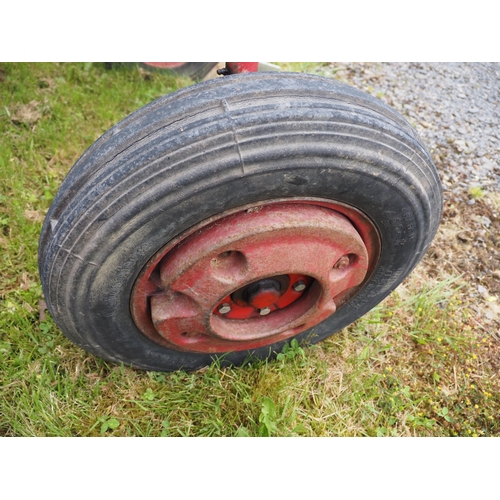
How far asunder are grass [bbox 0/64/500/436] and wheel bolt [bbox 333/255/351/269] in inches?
21.4

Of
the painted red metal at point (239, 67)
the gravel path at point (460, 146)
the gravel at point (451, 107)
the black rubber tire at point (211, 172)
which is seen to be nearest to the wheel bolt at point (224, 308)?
the black rubber tire at point (211, 172)

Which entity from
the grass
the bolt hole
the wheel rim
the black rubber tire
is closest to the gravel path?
the grass

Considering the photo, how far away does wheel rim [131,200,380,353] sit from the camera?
1.40 m

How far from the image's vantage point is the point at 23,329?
6.89ft

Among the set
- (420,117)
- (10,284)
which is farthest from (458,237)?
(10,284)

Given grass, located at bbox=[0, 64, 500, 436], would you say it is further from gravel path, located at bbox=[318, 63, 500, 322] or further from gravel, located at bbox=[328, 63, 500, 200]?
gravel, located at bbox=[328, 63, 500, 200]

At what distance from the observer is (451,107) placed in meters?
3.52

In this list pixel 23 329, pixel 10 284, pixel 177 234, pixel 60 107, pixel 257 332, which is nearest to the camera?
pixel 177 234

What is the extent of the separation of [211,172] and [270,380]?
1065 mm

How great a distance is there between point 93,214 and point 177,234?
230 mm

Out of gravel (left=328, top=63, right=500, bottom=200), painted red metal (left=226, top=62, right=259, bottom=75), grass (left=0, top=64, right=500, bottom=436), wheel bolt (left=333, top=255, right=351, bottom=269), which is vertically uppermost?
gravel (left=328, top=63, right=500, bottom=200)

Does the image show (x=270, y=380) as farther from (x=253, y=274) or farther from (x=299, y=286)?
(x=253, y=274)

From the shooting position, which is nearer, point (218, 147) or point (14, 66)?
point (218, 147)
